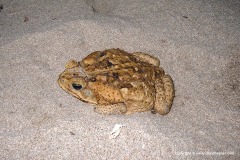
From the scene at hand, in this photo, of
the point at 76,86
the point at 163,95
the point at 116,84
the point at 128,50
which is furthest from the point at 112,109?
the point at 128,50

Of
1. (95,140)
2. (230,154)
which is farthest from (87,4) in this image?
(230,154)

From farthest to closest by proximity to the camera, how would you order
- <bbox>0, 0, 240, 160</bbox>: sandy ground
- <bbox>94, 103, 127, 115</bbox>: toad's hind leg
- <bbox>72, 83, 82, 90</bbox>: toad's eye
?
<bbox>94, 103, 127, 115</bbox>: toad's hind leg, <bbox>72, 83, 82, 90</bbox>: toad's eye, <bbox>0, 0, 240, 160</bbox>: sandy ground

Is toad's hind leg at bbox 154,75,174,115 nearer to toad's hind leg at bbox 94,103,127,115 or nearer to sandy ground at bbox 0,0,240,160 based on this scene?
sandy ground at bbox 0,0,240,160

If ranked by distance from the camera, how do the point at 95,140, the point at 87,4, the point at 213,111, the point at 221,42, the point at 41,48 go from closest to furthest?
1. the point at 95,140
2. the point at 213,111
3. the point at 41,48
4. the point at 221,42
5. the point at 87,4

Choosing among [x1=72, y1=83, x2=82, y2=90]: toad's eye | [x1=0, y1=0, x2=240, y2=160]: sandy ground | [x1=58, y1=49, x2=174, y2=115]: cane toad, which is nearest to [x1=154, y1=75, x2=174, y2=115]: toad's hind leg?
[x1=58, y1=49, x2=174, y2=115]: cane toad

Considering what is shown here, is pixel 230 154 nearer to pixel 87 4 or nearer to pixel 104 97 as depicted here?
pixel 104 97

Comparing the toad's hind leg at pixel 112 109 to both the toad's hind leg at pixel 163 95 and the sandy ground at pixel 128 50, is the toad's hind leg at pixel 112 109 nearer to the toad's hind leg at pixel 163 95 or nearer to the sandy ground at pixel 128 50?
the sandy ground at pixel 128 50
